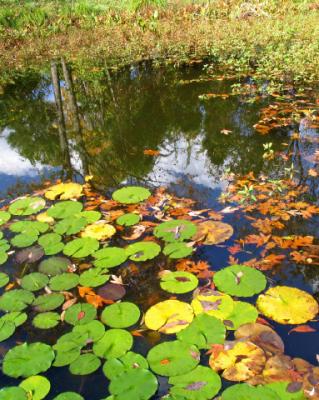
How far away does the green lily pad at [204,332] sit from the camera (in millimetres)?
2025

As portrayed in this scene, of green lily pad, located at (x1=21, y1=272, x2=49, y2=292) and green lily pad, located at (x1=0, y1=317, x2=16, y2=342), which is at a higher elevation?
green lily pad, located at (x1=21, y1=272, x2=49, y2=292)

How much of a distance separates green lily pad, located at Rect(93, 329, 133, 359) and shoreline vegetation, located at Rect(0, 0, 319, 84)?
6190 millimetres

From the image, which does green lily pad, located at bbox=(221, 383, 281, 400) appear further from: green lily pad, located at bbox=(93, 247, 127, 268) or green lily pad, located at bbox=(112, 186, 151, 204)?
green lily pad, located at bbox=(112, 186, 151, 204)

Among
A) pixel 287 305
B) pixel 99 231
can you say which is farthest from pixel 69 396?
pixel 99 231

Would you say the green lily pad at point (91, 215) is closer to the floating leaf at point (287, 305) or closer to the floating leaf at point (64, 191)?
the floating leaf at point (64, 191)

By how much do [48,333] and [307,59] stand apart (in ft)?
26.0

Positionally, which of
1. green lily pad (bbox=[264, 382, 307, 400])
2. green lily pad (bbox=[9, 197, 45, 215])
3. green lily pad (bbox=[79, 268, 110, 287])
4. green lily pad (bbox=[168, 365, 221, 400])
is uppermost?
green lily pad (bbox=[9, 197, 45, 215])

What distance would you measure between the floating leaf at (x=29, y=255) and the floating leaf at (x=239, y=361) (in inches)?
63.7

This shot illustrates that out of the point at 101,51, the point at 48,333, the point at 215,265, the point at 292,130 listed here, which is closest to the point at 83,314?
the point at 48,333

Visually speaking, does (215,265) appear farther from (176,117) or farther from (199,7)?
(199,7)

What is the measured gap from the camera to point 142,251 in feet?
9.34

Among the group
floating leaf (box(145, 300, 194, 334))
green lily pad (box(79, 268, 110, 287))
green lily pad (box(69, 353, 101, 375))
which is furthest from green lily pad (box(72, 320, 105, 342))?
green lily pad (box(79, 268, 110, 287))

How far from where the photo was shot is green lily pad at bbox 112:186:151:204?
3573 mm

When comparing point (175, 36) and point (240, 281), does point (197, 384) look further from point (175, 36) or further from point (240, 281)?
point (175, 36)
